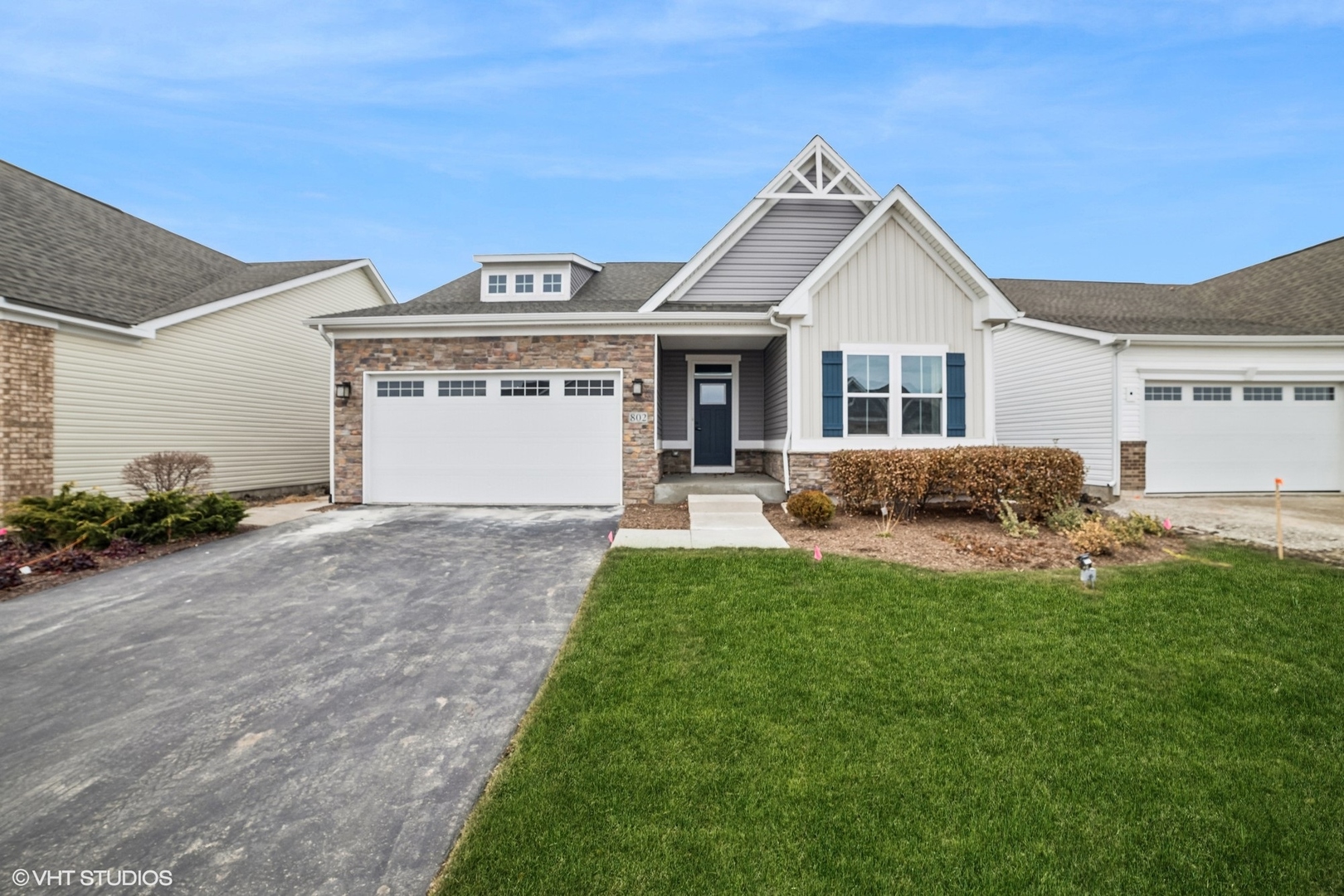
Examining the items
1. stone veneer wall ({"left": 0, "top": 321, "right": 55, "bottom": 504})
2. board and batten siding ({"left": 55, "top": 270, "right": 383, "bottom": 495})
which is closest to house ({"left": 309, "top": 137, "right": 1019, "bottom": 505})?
board and batten siding ({"left": 55, "top": 270, "right": 383, "bottom": 495})

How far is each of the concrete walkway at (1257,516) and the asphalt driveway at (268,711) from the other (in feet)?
29.0

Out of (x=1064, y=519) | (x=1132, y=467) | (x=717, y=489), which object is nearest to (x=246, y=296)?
(x=717, y=489)

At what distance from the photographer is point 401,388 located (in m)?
10.9

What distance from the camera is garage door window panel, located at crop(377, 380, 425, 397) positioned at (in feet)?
35.6

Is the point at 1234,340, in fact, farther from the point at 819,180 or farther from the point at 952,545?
the point at 952,545

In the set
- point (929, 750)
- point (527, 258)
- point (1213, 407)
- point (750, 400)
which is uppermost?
point (527, 258)

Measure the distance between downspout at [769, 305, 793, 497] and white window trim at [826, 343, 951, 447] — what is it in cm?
92

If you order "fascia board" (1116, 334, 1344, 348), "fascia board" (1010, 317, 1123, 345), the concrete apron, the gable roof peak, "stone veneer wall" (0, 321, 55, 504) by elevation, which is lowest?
the concrete apron

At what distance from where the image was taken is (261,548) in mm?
7543

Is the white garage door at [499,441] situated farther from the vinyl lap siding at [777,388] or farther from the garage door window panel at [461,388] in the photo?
the vinyl lap siding at [777,388]

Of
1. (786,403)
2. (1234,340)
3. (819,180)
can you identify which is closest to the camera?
(786,403)

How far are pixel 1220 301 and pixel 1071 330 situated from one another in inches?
319

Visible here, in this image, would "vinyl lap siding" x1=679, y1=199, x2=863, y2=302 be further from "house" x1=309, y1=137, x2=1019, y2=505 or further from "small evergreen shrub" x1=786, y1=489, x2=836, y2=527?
"small evergreen shrub" x1=786, y1=489, x2=836, y2=527

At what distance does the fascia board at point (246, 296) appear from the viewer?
34.7 feet
